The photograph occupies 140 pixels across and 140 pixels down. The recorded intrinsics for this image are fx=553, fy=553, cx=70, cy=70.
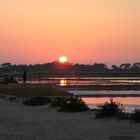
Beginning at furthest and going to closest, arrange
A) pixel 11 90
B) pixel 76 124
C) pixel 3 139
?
pixel 11 90, pixel 76 124, pixel 3 139

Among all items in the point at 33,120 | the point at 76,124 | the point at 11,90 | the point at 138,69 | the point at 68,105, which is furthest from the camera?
the point at 138,69

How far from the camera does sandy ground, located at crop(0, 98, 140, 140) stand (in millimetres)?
16812

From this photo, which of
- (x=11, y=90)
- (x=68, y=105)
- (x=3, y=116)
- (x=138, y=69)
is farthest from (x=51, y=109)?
(x=138, y=69)

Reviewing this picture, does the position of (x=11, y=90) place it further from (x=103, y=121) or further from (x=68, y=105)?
(x=103, y=121)

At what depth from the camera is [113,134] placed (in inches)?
675

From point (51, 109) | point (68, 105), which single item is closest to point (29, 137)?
point (68, 105)

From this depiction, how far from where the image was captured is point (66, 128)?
62.3 feet

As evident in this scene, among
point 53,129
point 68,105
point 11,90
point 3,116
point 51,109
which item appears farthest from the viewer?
point 11,90

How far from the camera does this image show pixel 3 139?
16.3 meters

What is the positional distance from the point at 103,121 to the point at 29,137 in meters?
4.59

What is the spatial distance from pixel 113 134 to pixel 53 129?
255 cm

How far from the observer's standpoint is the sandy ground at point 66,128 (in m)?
16.8

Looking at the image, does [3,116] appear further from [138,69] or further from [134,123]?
[138,69]

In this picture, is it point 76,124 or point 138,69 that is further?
point 138,69
